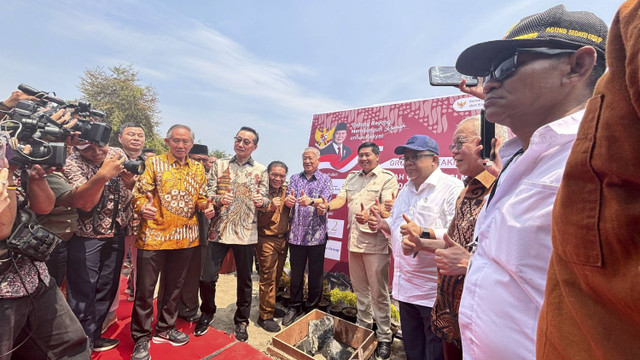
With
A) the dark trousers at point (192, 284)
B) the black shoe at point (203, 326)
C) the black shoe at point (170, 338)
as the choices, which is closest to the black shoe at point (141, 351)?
the black shoe at point (170, 338)

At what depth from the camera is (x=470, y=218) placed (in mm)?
1868

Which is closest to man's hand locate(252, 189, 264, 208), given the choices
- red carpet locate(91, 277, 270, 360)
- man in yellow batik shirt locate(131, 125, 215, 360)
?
man in yellow batik shirt locate(131, 125, 215, 360)

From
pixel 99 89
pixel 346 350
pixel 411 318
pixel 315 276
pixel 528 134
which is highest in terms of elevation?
pixel 99 89

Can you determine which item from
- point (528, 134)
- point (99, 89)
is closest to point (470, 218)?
point (528, 134)

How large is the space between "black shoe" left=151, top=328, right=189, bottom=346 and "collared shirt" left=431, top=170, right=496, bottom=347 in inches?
108

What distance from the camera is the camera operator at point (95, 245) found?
2754mm

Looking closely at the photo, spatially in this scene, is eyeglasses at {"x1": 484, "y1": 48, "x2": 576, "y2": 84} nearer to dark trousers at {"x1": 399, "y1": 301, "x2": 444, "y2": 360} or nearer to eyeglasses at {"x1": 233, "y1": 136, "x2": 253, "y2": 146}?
dark trousers at {"x1": 399, "y1": 301, "x2": 444, "y2": 360}

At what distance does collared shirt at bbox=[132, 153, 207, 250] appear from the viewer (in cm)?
289

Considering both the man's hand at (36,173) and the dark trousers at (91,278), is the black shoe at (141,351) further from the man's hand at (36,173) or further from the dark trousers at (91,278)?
the man's hand at (36,173)

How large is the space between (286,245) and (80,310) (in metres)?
2.48

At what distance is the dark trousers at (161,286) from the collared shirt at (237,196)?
0.47m

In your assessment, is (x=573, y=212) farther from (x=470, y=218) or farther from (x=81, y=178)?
(x=81, y=178)

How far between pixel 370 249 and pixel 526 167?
286 cm

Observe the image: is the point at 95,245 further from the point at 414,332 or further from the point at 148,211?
the point at 414,332
